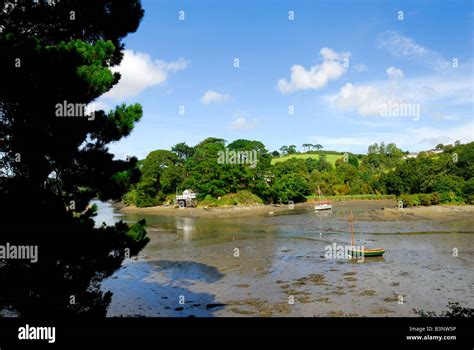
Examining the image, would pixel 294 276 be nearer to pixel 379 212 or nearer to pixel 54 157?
pixel 54 157

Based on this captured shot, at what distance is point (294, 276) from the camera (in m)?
27.3

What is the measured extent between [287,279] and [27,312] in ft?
60.2

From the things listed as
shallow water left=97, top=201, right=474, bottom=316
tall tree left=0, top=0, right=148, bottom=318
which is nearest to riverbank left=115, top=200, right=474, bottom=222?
shallow water left=97, top=201, right=474, bottom=316

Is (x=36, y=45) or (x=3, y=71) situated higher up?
(x=36, y=45)

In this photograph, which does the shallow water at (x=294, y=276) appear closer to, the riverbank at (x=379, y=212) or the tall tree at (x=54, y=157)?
the tall tree at (x=54, y=157)

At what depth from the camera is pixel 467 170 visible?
84.1 metres

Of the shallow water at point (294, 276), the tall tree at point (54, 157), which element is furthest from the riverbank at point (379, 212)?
the tall tree at point (54, 157)

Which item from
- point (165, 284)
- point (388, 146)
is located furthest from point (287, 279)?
point (388, 146)

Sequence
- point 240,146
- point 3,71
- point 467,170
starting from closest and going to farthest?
point 3,71
point 467,170
point 240,146

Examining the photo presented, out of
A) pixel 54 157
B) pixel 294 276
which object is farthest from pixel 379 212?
pixel 54 157

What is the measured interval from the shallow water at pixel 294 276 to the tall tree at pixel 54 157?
355 inches

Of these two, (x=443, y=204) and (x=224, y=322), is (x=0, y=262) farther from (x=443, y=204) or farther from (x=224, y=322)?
(x=443, y=204)

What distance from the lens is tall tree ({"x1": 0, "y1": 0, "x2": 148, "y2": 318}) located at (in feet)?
37.4

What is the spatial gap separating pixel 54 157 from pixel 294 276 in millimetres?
19914
